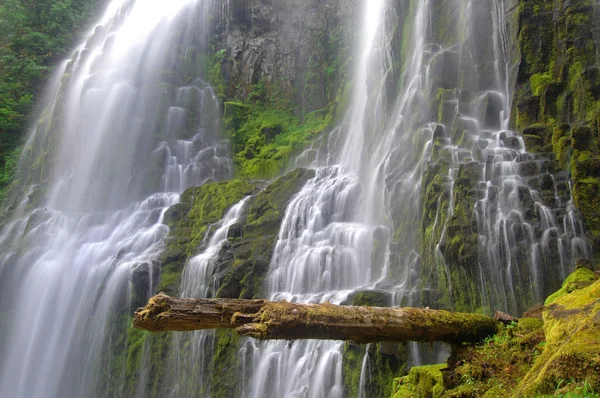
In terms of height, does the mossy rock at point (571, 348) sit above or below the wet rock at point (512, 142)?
below

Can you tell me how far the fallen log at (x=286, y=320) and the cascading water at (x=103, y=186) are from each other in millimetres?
12695

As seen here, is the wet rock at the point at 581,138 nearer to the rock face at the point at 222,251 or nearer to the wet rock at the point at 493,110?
the wet rock at the point at 493,110

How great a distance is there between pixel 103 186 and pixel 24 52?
14.8 metres

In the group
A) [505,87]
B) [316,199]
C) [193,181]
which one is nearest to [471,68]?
[505,87]

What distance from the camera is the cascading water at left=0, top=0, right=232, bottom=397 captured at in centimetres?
1661

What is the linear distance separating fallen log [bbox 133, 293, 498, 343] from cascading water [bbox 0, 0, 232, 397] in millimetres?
12695

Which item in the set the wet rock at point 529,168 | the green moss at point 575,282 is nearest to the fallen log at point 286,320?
the green moss at point 575,282

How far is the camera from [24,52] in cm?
3153

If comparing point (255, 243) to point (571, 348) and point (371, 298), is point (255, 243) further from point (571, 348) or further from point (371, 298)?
point (571, 348)

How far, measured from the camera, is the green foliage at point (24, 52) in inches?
1143

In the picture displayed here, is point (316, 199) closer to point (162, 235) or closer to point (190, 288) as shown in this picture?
point (190, 288)

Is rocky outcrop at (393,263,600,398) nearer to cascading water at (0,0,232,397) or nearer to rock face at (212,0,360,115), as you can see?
cascading water at (0,0,232,397)

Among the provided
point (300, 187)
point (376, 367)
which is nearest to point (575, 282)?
point (376, 367)

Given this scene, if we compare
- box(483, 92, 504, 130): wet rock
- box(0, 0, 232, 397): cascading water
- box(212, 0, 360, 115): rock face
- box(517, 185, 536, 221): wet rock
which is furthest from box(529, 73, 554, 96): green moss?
box(212, 0, 360, 115): rock face
